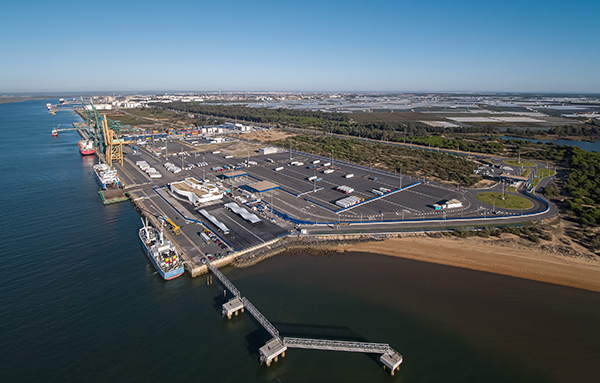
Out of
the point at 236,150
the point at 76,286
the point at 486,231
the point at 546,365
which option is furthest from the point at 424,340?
the point at 236,150

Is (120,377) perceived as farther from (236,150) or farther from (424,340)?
(236,150)

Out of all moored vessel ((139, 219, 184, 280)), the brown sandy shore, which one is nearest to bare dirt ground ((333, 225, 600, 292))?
the brown sandy shore

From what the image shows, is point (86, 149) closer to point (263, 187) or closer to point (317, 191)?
point (263, 187)

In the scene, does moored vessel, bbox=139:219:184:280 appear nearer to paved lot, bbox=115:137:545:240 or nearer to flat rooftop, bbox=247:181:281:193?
paved lot, bbox=115:137:545:240

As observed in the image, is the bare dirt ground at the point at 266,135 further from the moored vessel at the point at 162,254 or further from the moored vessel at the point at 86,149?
the moored vessel at the point at 162,254

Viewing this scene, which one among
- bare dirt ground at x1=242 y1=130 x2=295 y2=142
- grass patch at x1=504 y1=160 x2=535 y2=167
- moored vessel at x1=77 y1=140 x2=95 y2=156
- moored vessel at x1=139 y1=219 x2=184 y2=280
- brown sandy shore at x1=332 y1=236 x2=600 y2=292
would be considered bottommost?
brown sandy shore at x1=332 y1=236 x2=600 y2=292
